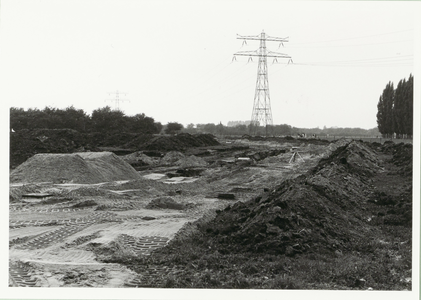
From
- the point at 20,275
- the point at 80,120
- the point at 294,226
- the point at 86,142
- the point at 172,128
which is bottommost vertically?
the point at 20,275

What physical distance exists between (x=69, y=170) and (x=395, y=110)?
45.3m

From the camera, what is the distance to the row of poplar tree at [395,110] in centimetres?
5188

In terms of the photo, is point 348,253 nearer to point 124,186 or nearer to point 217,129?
point 124,186

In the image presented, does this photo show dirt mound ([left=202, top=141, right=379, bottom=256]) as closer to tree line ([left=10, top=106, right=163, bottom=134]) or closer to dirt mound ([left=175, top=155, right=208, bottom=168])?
dirt mound ([left=175, top=155, right=208, bottom=168])

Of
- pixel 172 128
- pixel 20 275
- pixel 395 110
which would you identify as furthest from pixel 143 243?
pixel 172 128

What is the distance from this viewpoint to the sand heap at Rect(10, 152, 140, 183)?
80.2ft

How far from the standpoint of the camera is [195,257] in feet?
31.1

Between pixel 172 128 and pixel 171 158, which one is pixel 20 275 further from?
pixel 172 128

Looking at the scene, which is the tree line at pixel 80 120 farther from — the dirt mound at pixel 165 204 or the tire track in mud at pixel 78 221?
the tire track in mud at pixel 78 221

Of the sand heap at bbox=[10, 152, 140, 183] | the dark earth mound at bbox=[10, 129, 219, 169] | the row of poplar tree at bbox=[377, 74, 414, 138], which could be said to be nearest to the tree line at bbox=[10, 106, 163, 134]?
the dark earth mound at bbox=[10, 129, 219, 169]

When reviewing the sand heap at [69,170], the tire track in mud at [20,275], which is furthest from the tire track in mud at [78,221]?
the sand heap at [69,170]

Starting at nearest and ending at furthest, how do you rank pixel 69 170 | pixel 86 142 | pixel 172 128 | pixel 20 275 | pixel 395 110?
pixel 20 275, pixel 69 170, pixel 395 110, pixel 86 142, pixel 172 128

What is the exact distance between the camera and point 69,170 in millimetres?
25062

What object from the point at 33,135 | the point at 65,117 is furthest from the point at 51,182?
the point at 65,117
